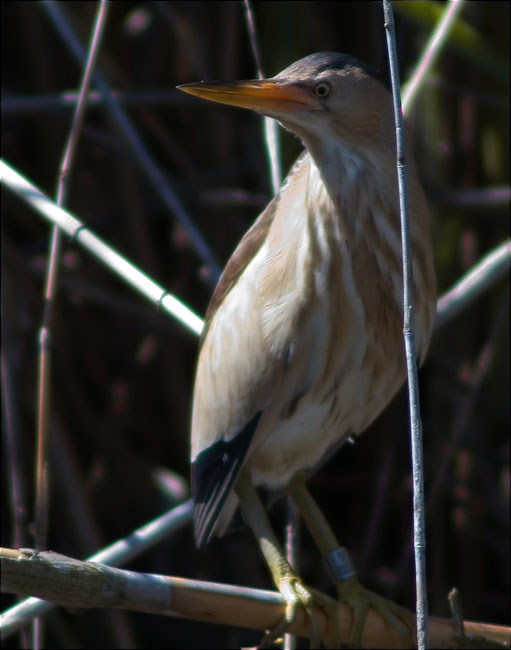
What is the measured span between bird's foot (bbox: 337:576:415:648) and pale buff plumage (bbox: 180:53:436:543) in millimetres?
227

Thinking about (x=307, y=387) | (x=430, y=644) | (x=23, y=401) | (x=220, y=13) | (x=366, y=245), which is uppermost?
(x=220, y=13)

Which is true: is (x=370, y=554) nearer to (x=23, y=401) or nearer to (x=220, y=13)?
(x=23, y=401)

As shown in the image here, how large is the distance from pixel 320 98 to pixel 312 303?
0.29 meters

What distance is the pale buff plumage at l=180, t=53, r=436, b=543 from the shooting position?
1.36m

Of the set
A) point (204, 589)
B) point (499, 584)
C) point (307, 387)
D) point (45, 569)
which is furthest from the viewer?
point (499, 584)

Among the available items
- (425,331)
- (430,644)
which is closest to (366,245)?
(425,331)

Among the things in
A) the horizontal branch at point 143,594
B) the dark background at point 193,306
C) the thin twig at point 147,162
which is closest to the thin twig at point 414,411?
the horizontal branch at point 143,594

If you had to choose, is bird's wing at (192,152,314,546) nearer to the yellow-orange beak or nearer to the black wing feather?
the black wing feather

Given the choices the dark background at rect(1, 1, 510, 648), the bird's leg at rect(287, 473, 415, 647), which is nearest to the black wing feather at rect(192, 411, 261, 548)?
the bird's leg at rect(287, 473, 415, 647)

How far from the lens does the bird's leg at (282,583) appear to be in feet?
4.67

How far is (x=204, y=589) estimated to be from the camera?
1.12 meters

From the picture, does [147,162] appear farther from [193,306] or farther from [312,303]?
[193,306]

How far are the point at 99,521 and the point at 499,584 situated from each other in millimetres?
899

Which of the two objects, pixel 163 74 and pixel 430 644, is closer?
pixel 430 644
